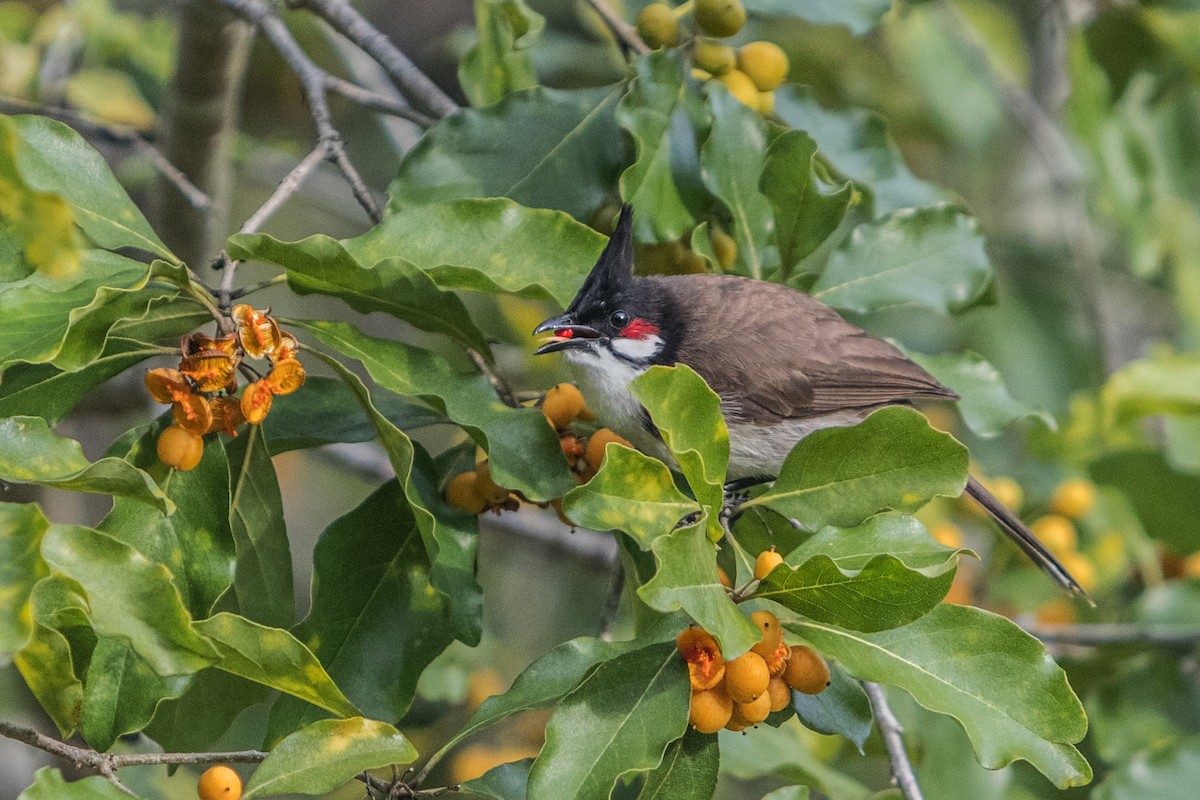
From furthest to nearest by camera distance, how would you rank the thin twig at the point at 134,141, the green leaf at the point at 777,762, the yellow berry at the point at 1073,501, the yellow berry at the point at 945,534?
the yellow berry at the point at 1073,501 → the yellow berry at the point at 945,534 → the thin twig at the point at 134,141 → the green leaf at the point at 777,762

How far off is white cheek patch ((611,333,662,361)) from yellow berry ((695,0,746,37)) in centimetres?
63

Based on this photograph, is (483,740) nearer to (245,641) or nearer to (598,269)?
(598,269)

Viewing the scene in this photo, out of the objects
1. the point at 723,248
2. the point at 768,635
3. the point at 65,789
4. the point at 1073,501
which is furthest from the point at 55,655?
the point at 1073,501

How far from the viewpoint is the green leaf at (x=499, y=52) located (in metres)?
2.34

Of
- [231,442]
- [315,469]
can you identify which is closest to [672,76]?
[231,442]

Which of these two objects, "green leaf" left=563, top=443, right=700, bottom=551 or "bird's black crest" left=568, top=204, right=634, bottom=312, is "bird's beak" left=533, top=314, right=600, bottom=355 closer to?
"bird's black crest" left=568, top=204, right=634, bottom=312

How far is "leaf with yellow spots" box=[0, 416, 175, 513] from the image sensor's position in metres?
1.44

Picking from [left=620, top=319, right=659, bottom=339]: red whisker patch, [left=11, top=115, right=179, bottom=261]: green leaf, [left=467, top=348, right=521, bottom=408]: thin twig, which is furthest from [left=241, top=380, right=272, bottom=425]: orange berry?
[left=620, top=319, right=659, bottom=339]: red whisker patch

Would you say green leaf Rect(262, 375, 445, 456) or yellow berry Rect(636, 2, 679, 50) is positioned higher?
yellow berry Rect(636, 2, 679, 50)

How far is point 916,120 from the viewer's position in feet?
16.8

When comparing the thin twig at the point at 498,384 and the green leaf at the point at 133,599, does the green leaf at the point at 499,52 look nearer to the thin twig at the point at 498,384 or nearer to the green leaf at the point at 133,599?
the thin twig at the point at 498,384

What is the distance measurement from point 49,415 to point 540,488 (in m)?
0.71

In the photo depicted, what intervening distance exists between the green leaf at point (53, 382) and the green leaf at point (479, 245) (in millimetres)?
363

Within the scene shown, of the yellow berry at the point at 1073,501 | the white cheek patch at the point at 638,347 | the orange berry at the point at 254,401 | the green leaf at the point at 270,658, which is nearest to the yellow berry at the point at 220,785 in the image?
the green leaf at the point at 270,658
